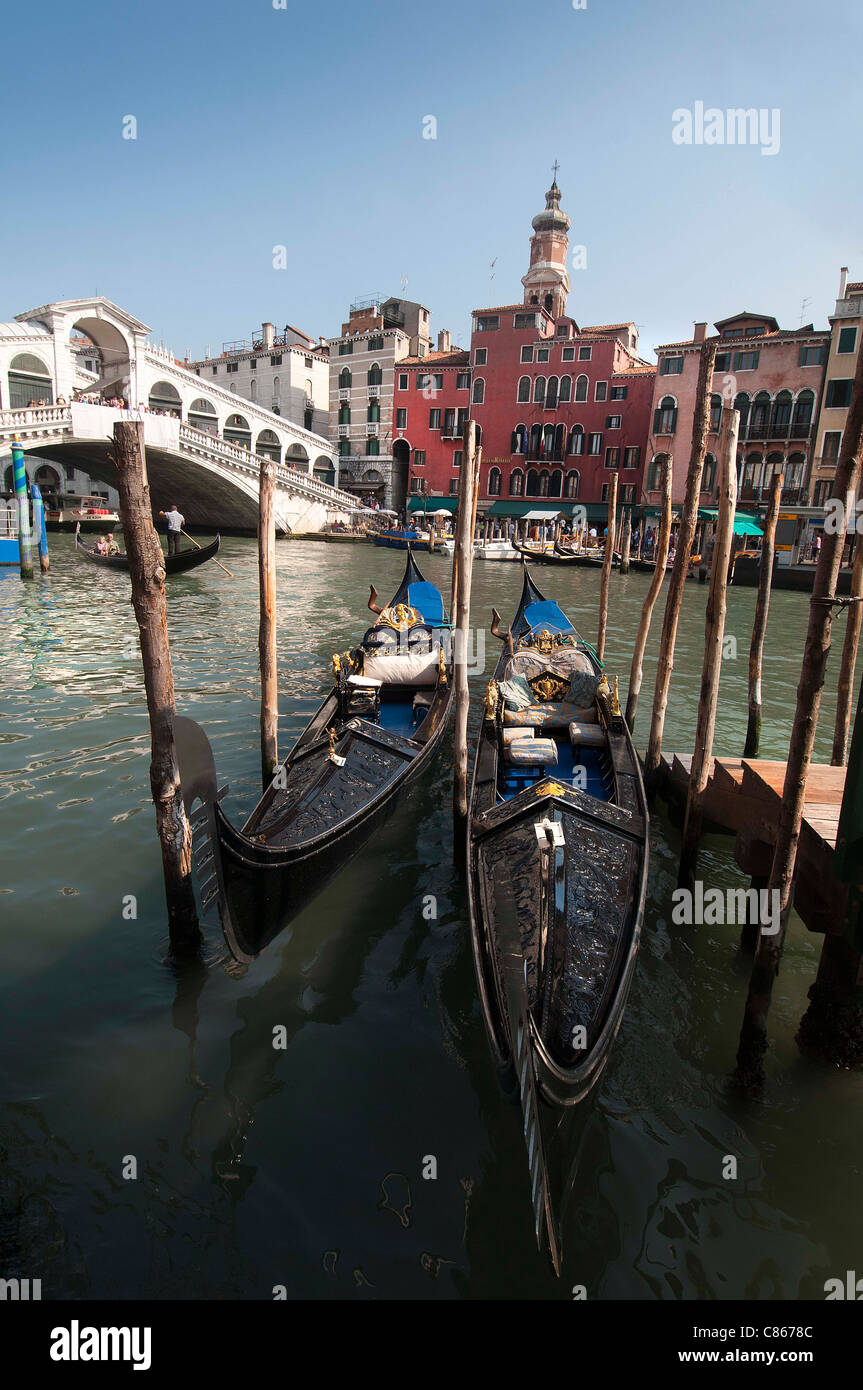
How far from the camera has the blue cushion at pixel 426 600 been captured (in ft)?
32.1

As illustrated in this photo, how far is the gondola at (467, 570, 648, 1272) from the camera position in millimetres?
2119

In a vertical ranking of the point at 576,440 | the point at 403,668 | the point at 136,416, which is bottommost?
the point at 403,668

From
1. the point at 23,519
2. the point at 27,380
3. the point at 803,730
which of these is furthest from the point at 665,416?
the point at 803,730

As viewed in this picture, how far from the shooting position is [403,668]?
695 cm

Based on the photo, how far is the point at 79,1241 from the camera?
2.34 meters

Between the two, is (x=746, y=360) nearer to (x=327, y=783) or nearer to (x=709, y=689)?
(x=709, y=689)

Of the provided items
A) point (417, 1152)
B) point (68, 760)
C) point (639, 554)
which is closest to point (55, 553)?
point (68, 760)

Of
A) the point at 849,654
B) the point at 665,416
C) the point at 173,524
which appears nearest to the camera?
the point at 849,654

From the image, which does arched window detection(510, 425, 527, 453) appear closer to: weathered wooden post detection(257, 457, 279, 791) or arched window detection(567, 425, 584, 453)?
→ arched window detection(567, 425, 584, 453)

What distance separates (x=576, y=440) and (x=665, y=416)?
3.85 meters

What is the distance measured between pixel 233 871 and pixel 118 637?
853 centimetres

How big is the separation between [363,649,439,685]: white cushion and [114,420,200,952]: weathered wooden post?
11.9 ft
